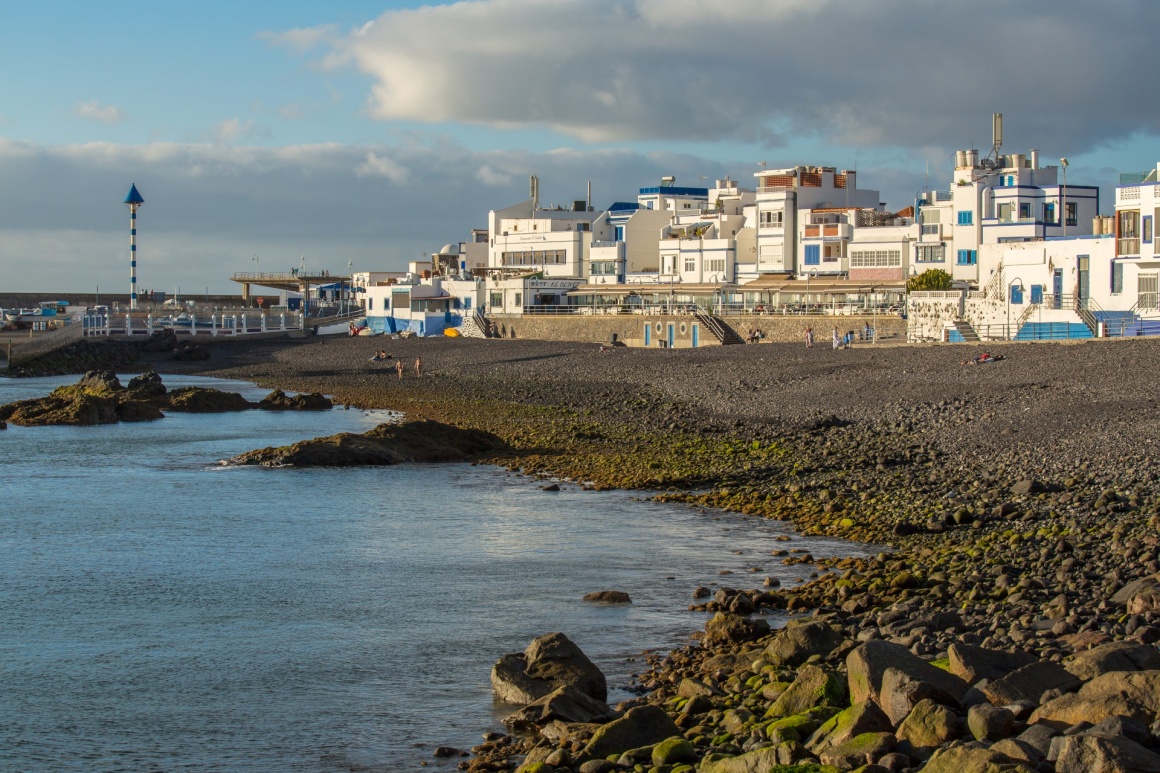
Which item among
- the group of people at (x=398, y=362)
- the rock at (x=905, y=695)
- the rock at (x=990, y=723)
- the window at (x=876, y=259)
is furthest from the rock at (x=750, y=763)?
the window at (x=876, y=259)

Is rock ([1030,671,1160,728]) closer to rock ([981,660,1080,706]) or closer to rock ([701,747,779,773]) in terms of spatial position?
rock ([981,660,1080,706])

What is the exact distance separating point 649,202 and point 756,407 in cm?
6159

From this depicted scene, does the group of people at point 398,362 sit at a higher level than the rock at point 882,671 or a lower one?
higher

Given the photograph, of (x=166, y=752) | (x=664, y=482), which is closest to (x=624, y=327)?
(x=664, y=482)

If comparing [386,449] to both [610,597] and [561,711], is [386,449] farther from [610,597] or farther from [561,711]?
[561,711]

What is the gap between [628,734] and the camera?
11273mm

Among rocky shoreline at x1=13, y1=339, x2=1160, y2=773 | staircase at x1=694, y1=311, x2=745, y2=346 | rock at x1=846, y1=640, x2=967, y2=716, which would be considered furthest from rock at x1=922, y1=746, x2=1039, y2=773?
staircase at x1=694, y1=311, x2=745, y2=346

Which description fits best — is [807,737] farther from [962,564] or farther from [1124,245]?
[1124,245]

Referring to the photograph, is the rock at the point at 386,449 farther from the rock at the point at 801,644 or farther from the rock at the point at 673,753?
the rock at the point at 673,753

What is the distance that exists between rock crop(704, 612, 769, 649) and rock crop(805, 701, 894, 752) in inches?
194

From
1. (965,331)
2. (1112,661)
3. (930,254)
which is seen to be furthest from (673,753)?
(930,254)

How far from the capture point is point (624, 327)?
77.1 m

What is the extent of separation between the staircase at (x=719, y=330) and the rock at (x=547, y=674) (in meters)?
55.8

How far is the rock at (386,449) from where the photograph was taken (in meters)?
34.0
